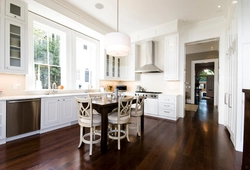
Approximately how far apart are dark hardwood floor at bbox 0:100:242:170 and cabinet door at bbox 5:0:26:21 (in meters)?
2.80

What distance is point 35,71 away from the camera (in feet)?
11.7

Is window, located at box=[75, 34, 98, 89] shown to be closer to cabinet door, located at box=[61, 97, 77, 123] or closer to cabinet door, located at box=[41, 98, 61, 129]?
cabinet door, located at box=[61, 97, 77, 123]

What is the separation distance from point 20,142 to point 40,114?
664 millimetres

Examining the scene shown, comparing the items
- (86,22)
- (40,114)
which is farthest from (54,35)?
(40,114)

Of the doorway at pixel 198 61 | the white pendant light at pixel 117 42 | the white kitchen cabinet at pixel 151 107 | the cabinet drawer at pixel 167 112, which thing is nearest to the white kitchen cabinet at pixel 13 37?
the white pendant light at pixel 117 42

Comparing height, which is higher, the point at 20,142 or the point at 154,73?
the point at 154,73

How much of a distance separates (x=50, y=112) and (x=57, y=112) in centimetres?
18

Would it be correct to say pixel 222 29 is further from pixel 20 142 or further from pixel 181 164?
pixel 20 142

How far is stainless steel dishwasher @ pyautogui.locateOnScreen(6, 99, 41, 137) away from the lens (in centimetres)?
258

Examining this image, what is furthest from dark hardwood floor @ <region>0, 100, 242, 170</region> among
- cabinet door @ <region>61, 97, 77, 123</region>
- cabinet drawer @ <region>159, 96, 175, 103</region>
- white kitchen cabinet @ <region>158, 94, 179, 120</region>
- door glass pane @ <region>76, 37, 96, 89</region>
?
door glass pane @ <region>76, 37, 96, 89</region>

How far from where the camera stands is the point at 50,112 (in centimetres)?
321

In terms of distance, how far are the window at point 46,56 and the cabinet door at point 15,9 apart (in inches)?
26.9

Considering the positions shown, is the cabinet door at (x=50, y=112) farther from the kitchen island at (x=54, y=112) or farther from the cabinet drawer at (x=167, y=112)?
the cabinet drawer at (x=167, y=112)

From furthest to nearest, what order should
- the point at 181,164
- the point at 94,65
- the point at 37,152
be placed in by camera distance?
the point at 94,65
the point at 37,152
the point at 181,164
